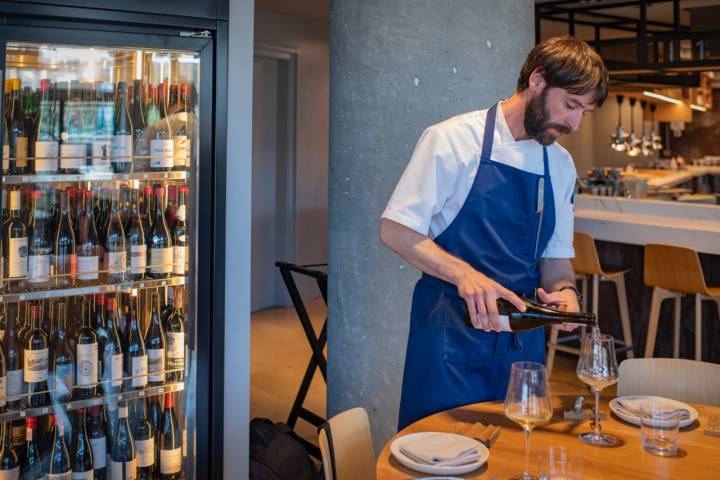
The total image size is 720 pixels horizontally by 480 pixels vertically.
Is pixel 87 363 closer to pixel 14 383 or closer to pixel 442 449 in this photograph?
pixel 14 383

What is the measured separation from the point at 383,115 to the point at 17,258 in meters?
1.41

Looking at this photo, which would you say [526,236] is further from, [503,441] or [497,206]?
[503,441]

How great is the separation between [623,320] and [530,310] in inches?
134

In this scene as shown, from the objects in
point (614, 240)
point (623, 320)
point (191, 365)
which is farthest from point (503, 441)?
point (614, 240)

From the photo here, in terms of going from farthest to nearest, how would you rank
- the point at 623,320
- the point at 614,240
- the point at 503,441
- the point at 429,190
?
the point at 614,240 < the point at 623,320 < the point at 429,190 < the point at 503,441

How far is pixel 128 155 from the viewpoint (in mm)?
2904

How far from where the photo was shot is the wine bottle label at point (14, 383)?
9.13 feet

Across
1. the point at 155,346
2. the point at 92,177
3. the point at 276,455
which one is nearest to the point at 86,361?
the point at 155,346

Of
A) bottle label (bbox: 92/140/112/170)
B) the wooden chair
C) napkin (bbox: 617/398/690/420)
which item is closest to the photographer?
the wooden chair

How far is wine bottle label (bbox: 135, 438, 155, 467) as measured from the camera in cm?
303

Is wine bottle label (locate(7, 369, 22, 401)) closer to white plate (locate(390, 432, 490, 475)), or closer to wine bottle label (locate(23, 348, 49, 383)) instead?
wine bottle label (locate(23, 348, 49, 383))

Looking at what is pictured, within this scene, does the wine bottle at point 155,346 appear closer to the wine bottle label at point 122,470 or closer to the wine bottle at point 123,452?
the wine bottle at point 123,452

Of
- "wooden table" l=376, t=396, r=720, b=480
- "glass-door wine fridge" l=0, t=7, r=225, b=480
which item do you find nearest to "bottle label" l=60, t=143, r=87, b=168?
"glass-door wine fridge" l=0, t=7, r=225, b=480

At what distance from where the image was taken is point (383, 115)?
3.22 m
